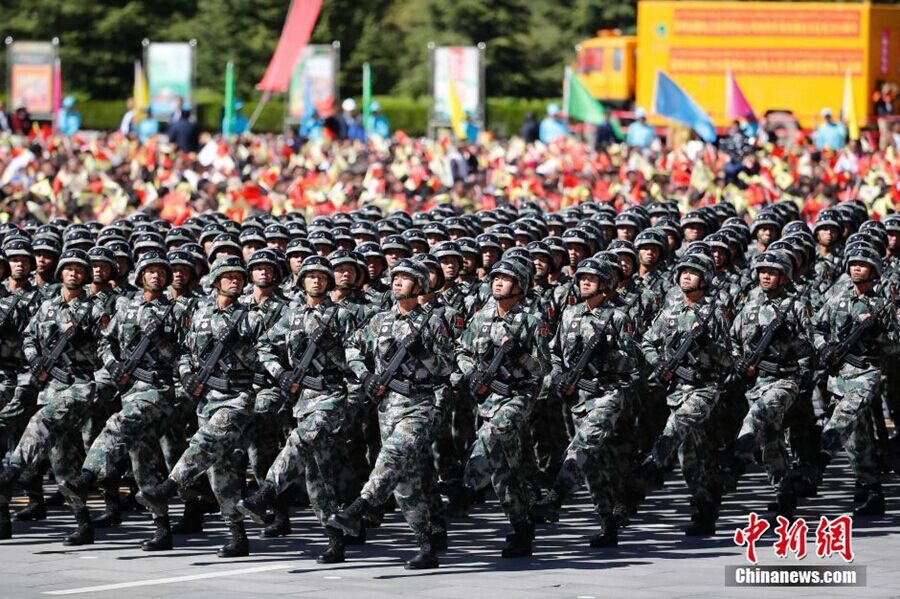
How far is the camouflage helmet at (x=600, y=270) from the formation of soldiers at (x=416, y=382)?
0.02m

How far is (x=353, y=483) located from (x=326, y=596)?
2.05 metres

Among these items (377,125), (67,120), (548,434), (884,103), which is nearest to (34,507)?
(548,434)

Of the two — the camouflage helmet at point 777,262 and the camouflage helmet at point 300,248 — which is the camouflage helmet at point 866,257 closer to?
the camouflage helmet at point 777,262

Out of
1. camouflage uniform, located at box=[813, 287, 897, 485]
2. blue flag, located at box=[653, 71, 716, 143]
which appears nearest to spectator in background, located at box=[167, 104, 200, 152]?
blue flag, located at box=[653, 71, 716, 143]

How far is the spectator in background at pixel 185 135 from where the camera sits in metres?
35.0

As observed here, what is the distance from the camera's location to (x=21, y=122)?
40.6 metres

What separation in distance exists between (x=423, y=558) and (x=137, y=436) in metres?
2.27

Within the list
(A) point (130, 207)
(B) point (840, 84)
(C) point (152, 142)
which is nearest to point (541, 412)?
(A) point (130, 207)

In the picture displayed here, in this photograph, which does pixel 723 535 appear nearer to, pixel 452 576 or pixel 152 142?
pixel 452 576

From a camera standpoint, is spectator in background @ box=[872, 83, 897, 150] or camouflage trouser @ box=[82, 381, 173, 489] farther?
spectator in background @ box=[872, 83, 897, 150]

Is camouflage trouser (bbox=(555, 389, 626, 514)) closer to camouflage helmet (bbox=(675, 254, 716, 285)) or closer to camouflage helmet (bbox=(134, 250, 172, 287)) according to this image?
camouflage helmet (bbox=(675, 254, 716, 285))

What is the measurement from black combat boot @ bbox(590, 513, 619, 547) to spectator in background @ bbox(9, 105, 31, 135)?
27062 mm

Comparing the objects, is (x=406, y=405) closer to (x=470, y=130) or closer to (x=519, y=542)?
(x=519, y=542)

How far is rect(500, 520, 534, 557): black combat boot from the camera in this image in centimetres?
1460
